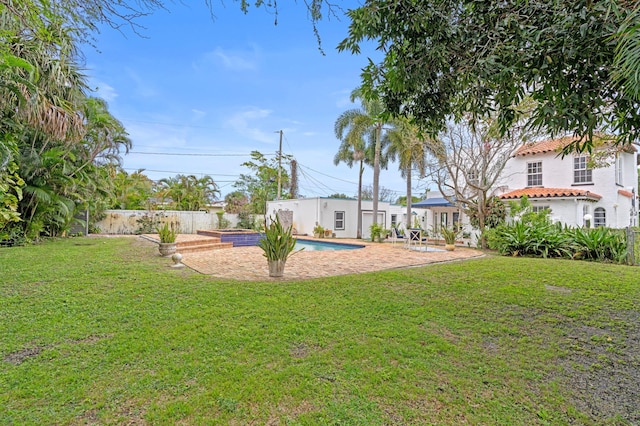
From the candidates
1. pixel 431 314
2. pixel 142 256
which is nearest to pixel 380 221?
pixel 142 256

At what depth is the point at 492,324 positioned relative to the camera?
4434mm

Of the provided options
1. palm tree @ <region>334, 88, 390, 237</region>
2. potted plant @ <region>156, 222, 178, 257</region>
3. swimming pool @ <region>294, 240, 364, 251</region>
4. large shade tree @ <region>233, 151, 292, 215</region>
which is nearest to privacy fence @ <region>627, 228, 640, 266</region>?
swimming pool @ <region>294, 240, 364, 251</region>

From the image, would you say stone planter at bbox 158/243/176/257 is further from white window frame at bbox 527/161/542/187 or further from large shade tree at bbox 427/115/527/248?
white window frame at bbox 527/161/542/187

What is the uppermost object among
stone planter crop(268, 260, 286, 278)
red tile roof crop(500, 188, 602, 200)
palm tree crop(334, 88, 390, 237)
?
palm tree crop(334, 88, 390, 237)

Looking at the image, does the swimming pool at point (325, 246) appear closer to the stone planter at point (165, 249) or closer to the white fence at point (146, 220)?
the white fence at point (146, 220)

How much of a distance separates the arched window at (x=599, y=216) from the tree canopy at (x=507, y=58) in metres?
17.3

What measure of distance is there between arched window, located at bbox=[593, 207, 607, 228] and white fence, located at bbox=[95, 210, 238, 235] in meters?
24.4

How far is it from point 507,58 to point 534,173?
1854 cm

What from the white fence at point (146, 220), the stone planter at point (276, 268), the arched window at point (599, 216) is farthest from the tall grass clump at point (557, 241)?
the white fence at point (146, 220)

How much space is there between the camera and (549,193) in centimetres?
1602

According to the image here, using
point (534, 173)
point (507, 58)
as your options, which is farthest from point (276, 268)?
point (534, 173)

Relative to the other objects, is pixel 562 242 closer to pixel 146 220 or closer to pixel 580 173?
pixel 580 173

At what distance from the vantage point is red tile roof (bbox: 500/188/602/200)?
49.9 ft

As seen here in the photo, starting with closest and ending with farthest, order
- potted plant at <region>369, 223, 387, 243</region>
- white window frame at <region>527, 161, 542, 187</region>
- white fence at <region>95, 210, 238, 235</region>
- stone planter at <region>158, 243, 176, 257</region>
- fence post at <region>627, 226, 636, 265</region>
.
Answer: fence post at <region>627, 226, 636, 265</region> → stone planter at <region>158, 243, 176, 257</region> → white window frame at <region>527, 161, 542, 187</region> → potted plant at <region>369, 223, 387, 243</region> → white fence at <region>95, 210, 238, 235</region>
